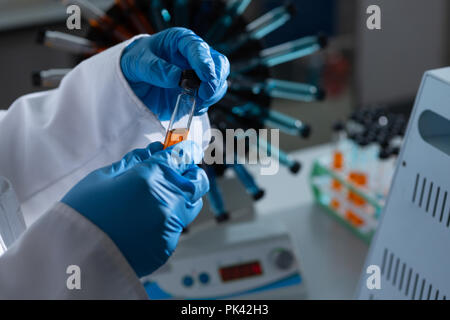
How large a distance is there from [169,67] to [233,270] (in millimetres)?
650

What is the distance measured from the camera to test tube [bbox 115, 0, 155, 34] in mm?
1243

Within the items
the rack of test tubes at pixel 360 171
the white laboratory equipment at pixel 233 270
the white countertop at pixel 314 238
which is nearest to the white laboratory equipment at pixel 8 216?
the white laboratory equipment at pixel 233 270

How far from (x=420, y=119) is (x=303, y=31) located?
3028 mm

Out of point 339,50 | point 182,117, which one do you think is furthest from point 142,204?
point 339,50

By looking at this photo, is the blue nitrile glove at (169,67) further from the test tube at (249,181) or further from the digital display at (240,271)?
the digital display at (240,271)

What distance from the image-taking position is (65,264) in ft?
2.10

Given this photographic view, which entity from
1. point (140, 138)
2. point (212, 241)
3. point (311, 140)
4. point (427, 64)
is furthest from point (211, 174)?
point (427, 64)

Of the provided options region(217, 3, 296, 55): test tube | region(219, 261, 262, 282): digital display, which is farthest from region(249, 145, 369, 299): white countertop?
region(217, 3, 296, 55): test tube

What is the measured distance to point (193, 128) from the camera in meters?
0.92

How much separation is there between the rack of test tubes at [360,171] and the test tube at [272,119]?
0.68ft

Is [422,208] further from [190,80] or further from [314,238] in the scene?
[314,238]

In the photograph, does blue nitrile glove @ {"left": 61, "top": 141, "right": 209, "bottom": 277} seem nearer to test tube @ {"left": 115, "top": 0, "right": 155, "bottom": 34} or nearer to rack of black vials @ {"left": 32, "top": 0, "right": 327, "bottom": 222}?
rack of black vials @ {"left": 32, "top": 0, "right": 327, "bottom": 222}
